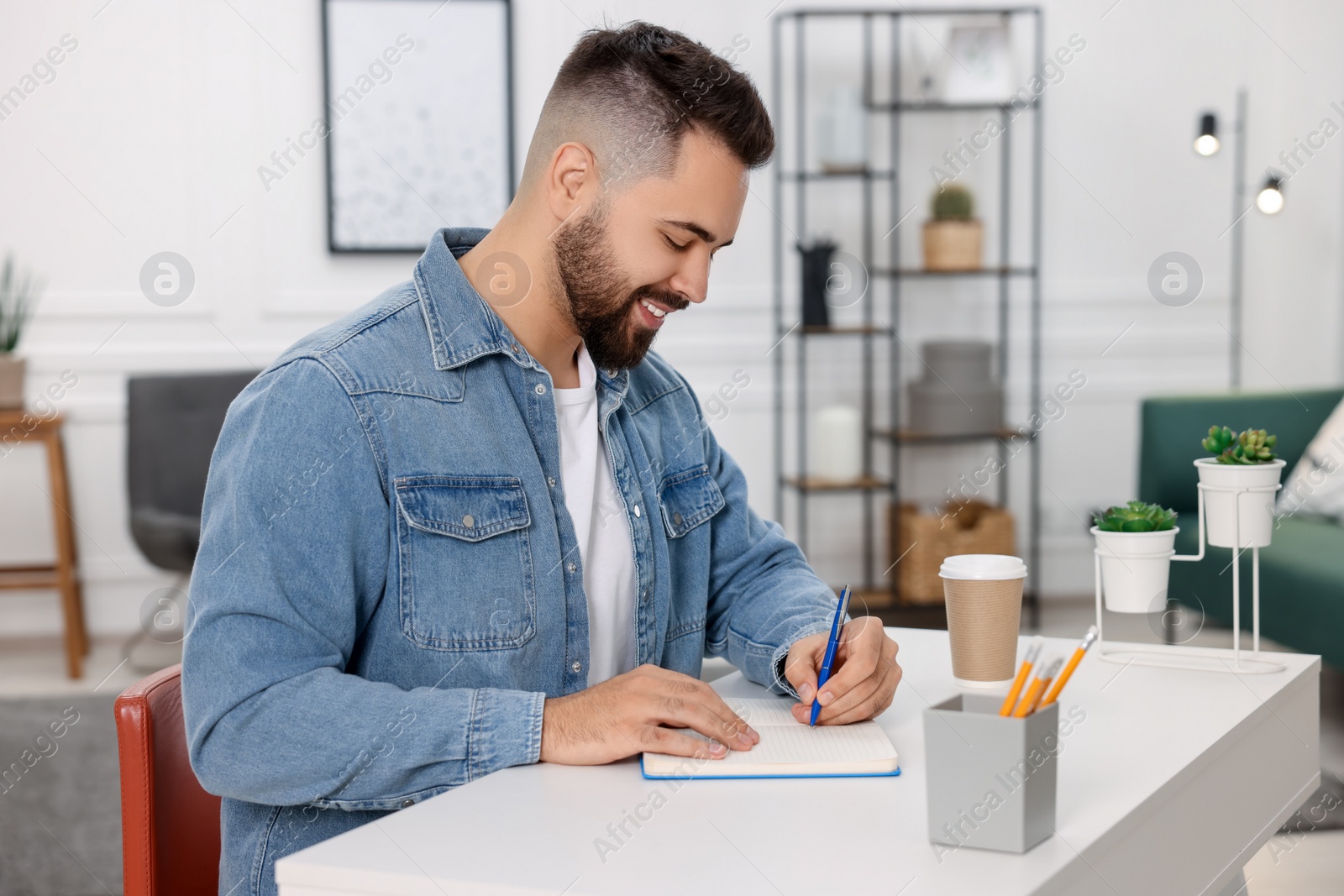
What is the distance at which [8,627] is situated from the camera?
13.1 feet

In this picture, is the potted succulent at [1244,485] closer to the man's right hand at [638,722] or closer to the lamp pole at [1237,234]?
the man's right hand at [638,722]

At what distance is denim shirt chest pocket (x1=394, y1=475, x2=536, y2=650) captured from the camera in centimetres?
116

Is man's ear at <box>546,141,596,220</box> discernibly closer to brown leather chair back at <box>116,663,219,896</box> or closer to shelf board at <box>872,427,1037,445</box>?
brown leather chair back at <box>116,663,219,896</box>

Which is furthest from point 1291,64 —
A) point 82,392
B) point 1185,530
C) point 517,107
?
point 82,392

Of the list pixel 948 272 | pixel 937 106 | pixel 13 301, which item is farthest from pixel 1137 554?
pixel 13 301

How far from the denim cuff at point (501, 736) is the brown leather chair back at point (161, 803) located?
0.27 metres

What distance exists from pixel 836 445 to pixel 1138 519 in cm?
273

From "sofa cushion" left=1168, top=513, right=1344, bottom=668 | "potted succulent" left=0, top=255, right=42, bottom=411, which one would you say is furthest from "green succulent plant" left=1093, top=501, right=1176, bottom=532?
"potted succulent" left=0, top=255, right=42, bottom=411

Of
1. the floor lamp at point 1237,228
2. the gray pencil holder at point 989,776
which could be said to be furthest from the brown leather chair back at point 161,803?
the floor lamp at point 1237,228

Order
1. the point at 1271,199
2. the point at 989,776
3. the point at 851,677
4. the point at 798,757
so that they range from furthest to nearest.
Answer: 1. the point at 1271,199
2. the point at 851,677
3. the point at 798,757
4. the point at 989,776

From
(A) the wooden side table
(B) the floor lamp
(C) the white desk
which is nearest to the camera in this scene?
(C) the white desk

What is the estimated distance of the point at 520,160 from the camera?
13.6 feet

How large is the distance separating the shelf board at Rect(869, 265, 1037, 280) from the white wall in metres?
0.23

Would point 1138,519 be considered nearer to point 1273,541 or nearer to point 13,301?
point 1273,541
